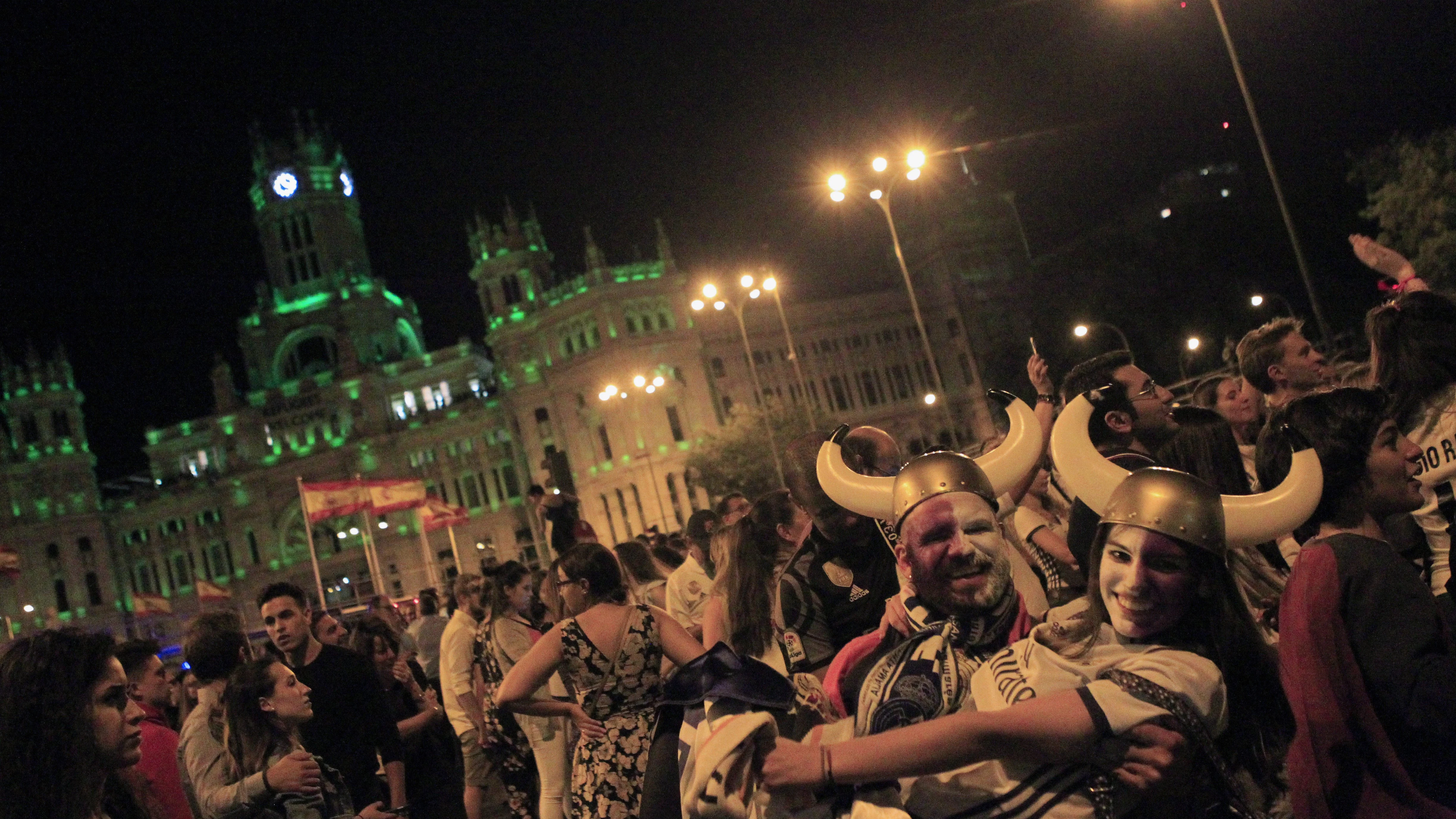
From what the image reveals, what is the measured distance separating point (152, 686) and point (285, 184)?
8412 cm

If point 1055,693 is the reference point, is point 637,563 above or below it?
above

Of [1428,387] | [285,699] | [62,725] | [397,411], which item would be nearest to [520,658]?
[285,699]

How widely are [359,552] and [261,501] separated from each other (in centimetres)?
723

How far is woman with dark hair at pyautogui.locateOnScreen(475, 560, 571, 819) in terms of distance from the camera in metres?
7.00

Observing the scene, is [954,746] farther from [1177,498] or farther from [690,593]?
[690,593]

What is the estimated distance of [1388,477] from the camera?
314 centimetres

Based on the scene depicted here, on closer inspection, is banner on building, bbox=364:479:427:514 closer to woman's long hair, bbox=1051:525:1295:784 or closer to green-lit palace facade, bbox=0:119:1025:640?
green-lit palace facade, bbox=0:119:1025:640

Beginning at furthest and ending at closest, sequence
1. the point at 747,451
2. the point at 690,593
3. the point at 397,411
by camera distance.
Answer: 1. the point at 397,411
2. the point at 747,451
3. the point at 690,593

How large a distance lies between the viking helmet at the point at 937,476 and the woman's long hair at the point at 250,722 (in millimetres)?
2661

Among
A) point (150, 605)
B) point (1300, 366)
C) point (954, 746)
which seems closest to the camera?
point (954, 746)

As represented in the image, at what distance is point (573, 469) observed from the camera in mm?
64312

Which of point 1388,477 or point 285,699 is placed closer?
point 1388,477

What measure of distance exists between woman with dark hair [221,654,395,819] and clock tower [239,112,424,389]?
73286 millimetres

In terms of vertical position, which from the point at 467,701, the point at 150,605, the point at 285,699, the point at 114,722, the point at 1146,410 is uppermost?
the point at 150,605
